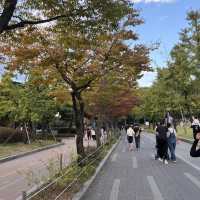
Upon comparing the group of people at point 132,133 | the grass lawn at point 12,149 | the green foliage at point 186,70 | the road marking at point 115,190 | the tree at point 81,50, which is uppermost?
the green foliage at point 186,70

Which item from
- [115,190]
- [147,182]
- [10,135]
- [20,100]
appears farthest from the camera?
[20,100]

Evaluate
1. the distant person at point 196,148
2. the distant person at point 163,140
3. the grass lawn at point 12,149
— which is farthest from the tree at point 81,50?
the grass lawn at point 12,149

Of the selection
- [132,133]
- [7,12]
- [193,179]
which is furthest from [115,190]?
Result: [132,133]

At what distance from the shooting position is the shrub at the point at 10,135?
3844cm

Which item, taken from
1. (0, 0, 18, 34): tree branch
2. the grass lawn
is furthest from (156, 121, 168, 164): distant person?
(0, 0, 18, 34): tree branch

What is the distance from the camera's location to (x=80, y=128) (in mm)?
18906

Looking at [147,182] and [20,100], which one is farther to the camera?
[20,100]

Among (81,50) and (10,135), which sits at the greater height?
(81,50)

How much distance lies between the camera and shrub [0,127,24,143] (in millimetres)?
38438

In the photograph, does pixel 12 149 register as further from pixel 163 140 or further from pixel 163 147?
pixel 163 140

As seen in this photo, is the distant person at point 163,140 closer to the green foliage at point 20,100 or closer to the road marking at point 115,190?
the road marking at point 115,190

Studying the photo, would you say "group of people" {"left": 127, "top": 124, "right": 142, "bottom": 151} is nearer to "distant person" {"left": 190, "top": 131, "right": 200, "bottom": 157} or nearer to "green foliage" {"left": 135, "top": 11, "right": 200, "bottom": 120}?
"green foliage" {"left": 135, "top": 11, "right": 200, "bottom": 120}

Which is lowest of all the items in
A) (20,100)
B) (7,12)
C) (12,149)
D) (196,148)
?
(196,148)

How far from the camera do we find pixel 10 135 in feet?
129
